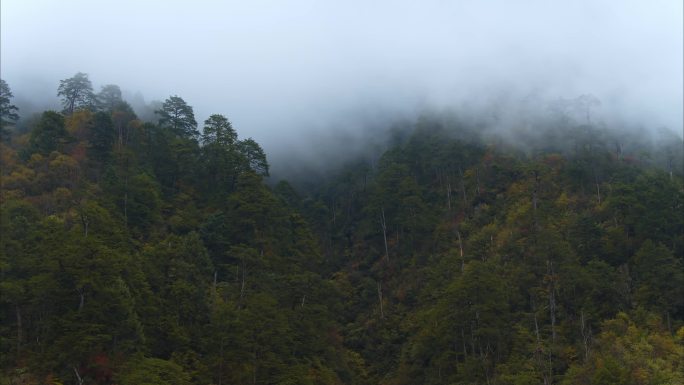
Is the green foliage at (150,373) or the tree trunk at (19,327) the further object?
the tree trunk at (19,327)

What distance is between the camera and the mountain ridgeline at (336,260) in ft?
120

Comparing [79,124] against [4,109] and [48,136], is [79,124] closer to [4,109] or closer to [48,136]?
[48,136]

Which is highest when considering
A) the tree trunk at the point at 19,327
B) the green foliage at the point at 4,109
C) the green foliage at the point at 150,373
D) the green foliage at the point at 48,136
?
the green foliage at the point at 4,109

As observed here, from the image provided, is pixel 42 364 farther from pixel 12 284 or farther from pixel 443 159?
pixel 443 159

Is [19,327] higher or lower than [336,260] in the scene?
higher

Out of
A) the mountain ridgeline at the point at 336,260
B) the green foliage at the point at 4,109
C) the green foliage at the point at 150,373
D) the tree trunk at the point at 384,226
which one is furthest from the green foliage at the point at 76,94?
the green foliage at the point at 150,373

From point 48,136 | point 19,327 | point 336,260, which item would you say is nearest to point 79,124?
point 48,136

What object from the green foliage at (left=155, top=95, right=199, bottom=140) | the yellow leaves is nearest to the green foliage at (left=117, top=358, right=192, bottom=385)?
the yellow leaves

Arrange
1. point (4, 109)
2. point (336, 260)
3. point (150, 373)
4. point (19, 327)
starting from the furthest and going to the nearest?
point (336, 260) → point (4, 109) → point (19, 327) → point (150, 373)

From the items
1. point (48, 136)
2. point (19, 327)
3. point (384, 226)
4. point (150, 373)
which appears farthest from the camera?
point (384, 226)

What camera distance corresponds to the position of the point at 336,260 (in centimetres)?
7312

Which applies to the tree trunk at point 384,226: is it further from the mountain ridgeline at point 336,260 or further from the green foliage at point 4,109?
the green foliage at point 4,109

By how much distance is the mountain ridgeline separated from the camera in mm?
36469

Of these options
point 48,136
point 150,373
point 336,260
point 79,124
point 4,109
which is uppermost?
point 4,109
